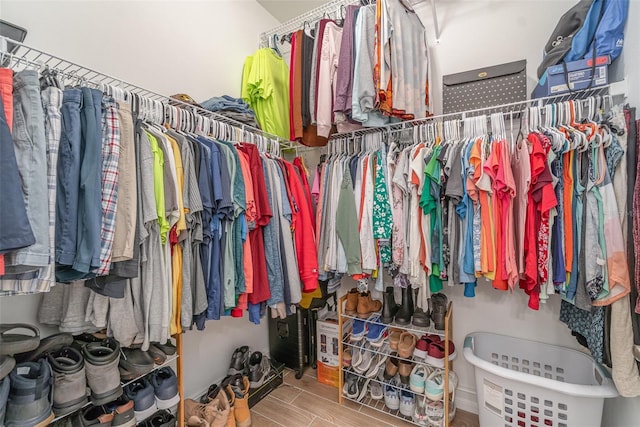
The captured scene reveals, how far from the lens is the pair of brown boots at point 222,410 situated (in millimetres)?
1386

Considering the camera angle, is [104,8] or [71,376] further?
[104,8]

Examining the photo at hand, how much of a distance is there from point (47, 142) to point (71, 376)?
776 millimetres

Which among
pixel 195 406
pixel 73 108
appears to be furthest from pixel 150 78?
pixel 195 406

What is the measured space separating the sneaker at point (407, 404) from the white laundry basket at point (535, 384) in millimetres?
348

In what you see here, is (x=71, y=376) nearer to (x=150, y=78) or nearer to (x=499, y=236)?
(x=150, y=78)

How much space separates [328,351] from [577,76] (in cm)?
208

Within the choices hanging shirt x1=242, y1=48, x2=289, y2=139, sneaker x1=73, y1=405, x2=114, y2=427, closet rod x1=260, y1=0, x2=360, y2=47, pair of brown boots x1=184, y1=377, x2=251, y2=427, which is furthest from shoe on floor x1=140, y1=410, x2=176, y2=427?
closet rod x1=260, y1=0, x2=360, y2=47

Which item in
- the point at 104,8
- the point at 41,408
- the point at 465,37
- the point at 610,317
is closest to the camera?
the point at 41,408

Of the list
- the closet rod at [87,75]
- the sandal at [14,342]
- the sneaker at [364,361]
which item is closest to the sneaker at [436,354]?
the sneaker at [364,361]

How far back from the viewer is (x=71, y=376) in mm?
916

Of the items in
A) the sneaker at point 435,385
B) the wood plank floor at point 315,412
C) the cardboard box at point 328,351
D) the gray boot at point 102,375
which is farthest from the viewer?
the cardboard box at point 328,351

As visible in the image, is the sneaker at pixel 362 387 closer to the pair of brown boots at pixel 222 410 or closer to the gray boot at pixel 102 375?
the pair of brown boots at pixel 222 410

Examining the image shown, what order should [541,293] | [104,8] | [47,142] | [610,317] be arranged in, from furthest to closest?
[104,8] → [541,293] → [610,317] → [47,142]

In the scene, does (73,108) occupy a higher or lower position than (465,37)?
lower
